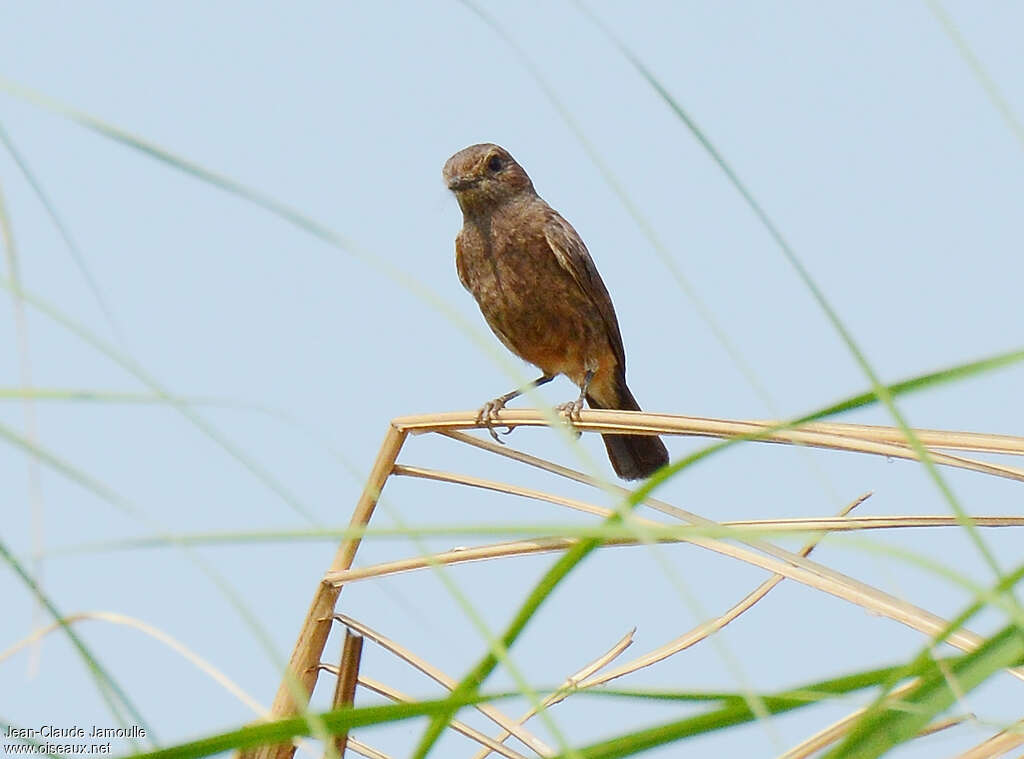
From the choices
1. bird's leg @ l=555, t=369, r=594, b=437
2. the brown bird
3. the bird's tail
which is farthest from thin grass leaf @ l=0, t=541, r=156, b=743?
the bird's tail

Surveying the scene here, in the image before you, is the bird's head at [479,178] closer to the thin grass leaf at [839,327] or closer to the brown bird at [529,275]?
the brown bird at [529,275]

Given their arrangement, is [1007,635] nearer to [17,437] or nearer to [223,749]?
[223,749]

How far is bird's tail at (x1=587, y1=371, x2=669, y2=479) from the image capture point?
19.4 ft

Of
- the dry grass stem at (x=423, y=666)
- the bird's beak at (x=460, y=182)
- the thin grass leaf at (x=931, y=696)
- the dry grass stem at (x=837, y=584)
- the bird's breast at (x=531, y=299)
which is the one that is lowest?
the thin grass leaf at (x=931, y=696)

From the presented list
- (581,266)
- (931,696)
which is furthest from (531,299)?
(931,696)

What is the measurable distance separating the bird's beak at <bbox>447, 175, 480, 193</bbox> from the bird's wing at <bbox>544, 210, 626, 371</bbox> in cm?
37

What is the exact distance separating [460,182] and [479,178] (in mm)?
97

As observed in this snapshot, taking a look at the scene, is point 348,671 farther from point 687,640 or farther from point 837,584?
point 837,584

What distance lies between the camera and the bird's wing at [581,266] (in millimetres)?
5496

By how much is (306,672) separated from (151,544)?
83 centimetres

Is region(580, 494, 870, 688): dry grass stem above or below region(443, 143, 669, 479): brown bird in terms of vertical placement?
below

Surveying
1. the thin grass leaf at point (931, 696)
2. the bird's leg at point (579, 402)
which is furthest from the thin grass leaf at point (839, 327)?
the bird's leg at point (579, 402)

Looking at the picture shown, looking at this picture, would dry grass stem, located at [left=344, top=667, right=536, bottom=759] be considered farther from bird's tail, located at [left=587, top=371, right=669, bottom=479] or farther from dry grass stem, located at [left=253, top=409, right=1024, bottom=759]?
bird's tail, located at [left=587, top=371, right=669, bottom=479]

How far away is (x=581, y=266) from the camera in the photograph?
553 centimetres
